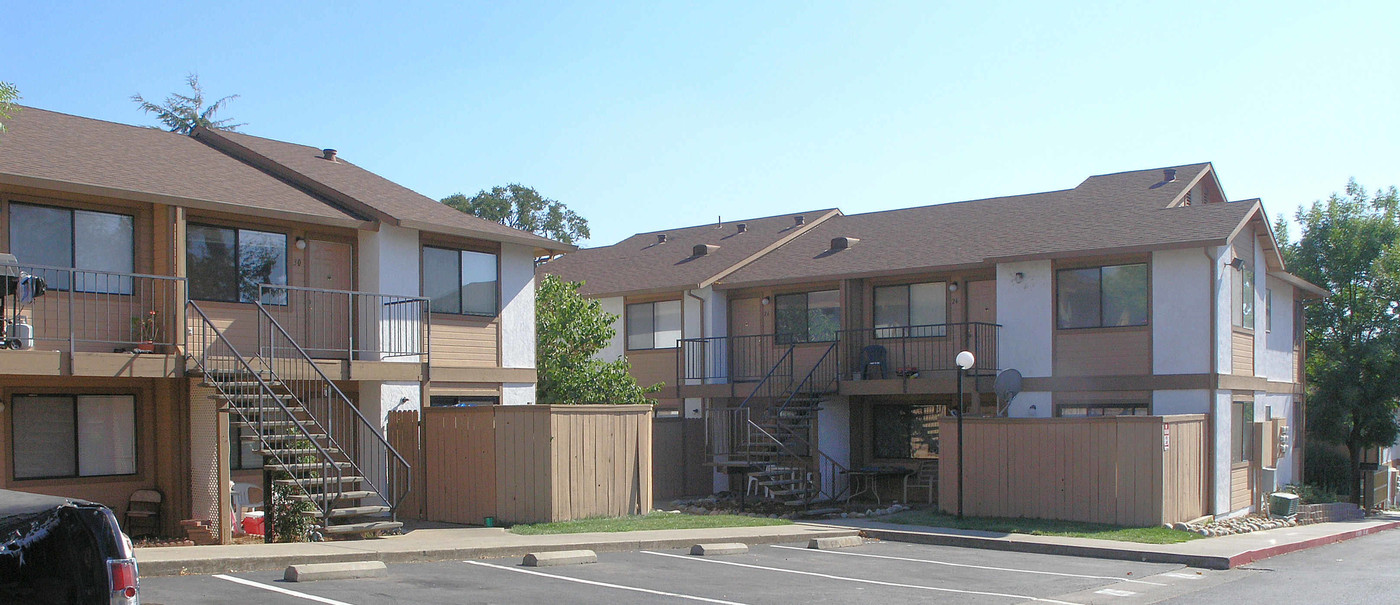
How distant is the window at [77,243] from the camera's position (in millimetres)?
15734

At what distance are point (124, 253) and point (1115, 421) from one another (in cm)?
1554

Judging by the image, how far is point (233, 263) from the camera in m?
17.9

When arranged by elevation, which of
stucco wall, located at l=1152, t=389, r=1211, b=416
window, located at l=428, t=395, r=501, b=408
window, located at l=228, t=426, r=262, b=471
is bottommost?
window, located at l=228, t=426, r=262, b=471

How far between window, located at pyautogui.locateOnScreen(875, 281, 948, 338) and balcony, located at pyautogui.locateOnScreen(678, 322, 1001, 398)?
1.8 inches

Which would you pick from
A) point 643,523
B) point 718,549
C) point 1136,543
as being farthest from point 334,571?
point 1136,543

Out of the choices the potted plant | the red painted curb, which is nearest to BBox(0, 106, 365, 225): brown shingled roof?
the potted plant

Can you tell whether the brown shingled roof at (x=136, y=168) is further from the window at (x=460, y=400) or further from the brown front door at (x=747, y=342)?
the brown front door at (x=747, y=342)

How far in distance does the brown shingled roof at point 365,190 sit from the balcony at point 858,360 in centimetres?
684

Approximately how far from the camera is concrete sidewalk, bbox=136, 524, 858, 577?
12156 mm

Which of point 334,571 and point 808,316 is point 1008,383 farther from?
point 334,571

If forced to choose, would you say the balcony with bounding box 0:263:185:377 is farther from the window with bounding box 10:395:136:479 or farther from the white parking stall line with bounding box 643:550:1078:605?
the white parking stall line with bounding box 643:550:1078:605

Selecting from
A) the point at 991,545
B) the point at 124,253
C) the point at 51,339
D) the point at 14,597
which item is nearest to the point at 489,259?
the point at 124,253

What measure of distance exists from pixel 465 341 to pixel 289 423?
193 inches

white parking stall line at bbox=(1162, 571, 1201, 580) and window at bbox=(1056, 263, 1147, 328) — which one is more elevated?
window at bbox=(1056, 263, 1147, 328)
